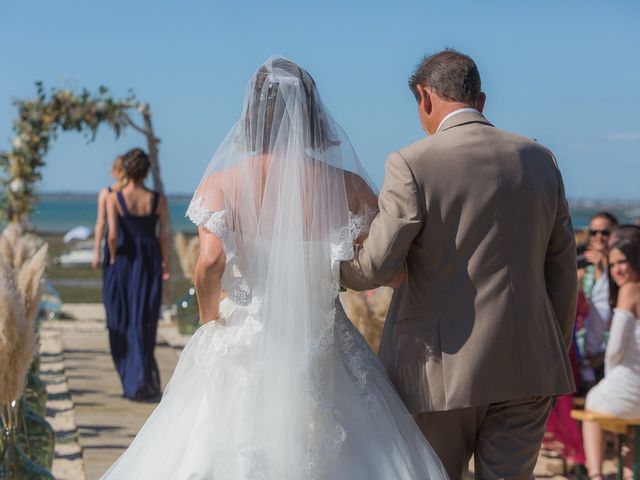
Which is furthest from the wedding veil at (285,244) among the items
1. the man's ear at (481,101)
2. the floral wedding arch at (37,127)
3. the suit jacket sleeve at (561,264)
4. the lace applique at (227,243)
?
the floral wedding arch at (37,127)

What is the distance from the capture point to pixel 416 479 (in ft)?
13.3

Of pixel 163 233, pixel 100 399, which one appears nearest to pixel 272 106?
pixel 163 233

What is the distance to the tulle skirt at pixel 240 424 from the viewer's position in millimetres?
4008

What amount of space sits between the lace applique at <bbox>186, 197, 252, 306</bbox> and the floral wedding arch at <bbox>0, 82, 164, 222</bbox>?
1092cm

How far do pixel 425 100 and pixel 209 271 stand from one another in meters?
1.03

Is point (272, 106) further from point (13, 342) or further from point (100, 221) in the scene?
point (100, 221)

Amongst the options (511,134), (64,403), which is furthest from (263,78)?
(64,403)

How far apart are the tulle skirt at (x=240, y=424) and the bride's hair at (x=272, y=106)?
2.06ft

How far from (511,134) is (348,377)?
1.08m

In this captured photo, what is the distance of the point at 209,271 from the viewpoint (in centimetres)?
421

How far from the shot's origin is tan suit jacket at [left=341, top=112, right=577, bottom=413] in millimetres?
4129

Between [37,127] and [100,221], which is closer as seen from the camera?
[100,221]

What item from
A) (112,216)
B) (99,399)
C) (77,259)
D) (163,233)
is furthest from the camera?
(77,259)

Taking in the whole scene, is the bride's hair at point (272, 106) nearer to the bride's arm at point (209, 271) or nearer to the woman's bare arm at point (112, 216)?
the bride's arm at point (209, 271)
